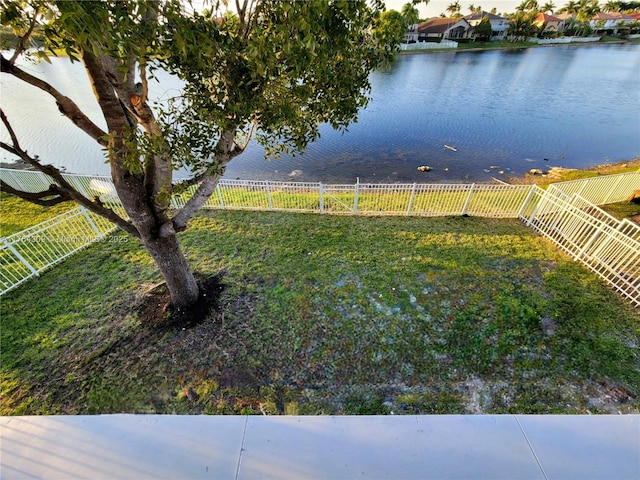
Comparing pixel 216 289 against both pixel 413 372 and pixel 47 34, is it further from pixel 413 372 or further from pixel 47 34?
pixel 47 34

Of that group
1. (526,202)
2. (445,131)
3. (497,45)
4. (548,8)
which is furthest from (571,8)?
(526,202)

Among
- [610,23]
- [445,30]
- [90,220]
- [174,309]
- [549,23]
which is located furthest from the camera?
[610,23]

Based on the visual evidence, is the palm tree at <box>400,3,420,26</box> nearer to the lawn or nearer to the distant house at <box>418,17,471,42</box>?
the lawn

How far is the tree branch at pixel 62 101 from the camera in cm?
256

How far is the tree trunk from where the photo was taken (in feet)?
14.3

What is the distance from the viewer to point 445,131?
741 inches

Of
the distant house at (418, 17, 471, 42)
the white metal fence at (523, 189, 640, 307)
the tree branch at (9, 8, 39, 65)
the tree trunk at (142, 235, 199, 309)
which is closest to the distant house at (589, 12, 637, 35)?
the distant house at (418, 17, 471, 42)

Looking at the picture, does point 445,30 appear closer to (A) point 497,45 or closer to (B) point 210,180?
(A) point 497,45

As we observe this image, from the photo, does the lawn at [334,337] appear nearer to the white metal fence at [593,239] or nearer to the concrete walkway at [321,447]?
the concrete walkway at [321,447]

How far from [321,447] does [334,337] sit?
1578 mm

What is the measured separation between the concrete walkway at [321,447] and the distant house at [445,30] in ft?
241

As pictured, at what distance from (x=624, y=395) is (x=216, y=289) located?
6257 mm

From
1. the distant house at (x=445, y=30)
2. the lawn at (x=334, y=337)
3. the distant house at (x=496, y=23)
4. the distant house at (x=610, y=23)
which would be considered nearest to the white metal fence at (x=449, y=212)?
the lawn at (x=334, y=337)

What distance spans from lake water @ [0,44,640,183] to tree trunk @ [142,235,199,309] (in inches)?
169
